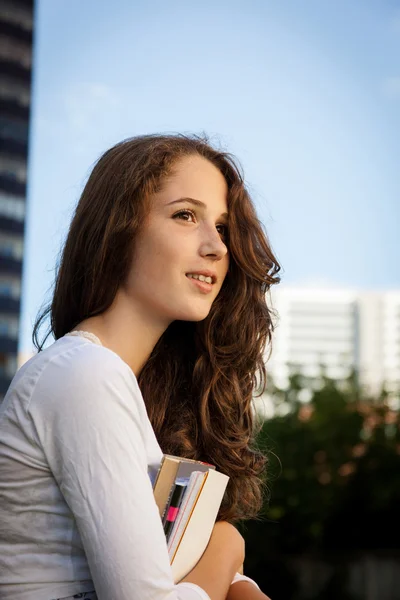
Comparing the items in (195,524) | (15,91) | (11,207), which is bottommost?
(11,207)

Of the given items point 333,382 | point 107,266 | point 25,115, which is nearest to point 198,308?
point 107,266

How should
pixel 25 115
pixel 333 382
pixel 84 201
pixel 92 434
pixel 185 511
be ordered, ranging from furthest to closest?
pixel 25 115 < pixel 333 382 < pixel 84 201 < pixel 185 511 < pixel 92 434

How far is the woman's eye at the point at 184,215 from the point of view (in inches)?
66.7

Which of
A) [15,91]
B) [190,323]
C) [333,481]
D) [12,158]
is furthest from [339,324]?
[190,323]

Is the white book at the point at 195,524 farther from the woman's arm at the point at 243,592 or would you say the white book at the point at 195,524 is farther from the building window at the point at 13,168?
the building window at the point at 13,168

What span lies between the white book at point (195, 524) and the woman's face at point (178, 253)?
12.7 inches

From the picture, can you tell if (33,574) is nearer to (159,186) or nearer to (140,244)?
(140,244)

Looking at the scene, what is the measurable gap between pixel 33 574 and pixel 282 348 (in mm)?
112607

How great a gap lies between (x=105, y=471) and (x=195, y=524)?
0.33 m

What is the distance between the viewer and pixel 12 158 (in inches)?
1864

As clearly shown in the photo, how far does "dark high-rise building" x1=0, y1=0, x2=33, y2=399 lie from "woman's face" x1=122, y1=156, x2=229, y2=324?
1629 inches

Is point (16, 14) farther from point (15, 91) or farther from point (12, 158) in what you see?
point (12, 158)

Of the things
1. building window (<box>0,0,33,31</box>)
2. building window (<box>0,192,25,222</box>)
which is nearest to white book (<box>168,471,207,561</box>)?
building window (<box>0,0,33,31</box>)

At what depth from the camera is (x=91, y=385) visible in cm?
134
